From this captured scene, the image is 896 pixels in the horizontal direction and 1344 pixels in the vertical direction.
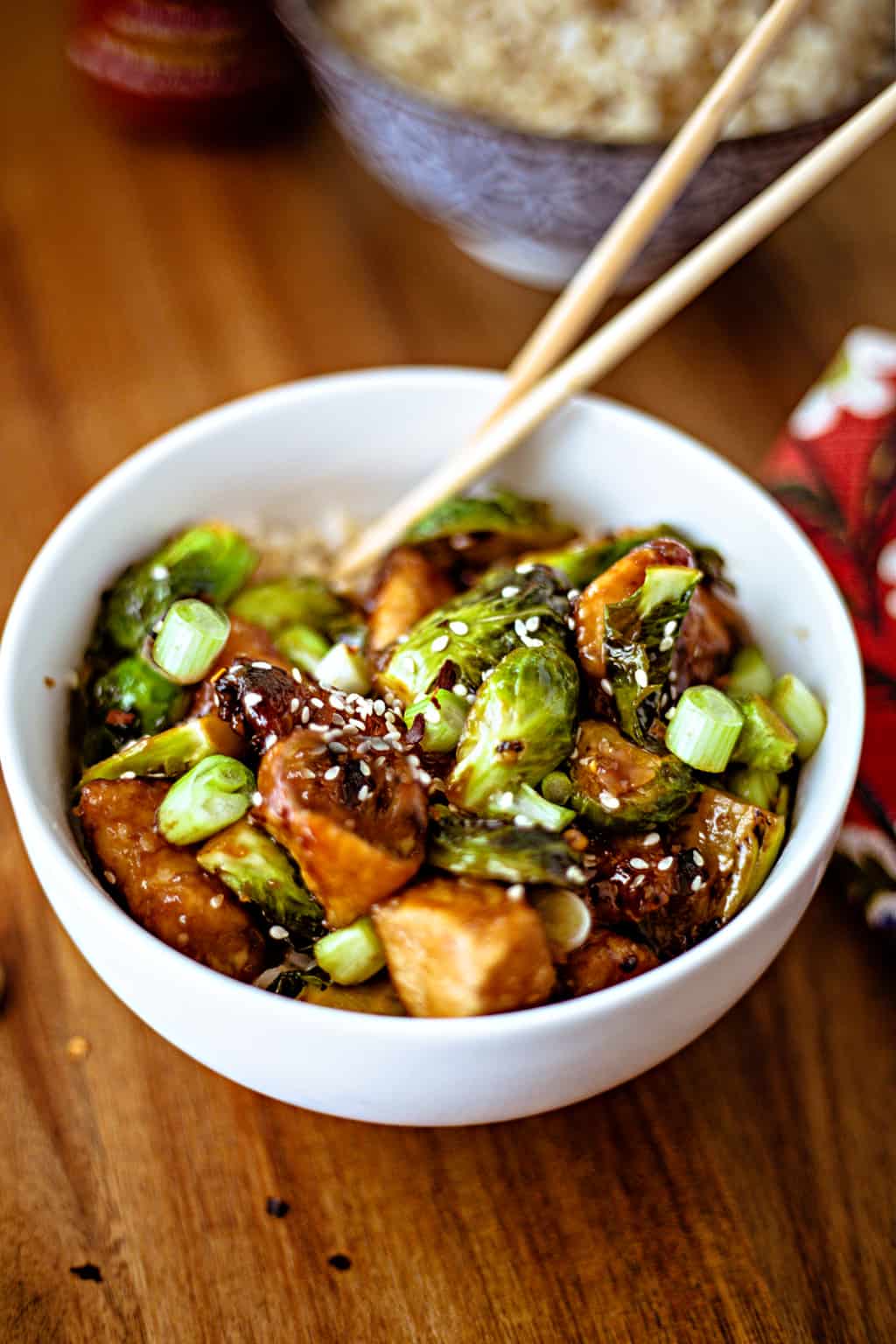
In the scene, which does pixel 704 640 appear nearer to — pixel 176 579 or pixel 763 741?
pixel 763 741

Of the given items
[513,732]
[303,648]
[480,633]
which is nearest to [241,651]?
[303,648]

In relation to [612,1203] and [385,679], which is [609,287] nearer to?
[385,679]

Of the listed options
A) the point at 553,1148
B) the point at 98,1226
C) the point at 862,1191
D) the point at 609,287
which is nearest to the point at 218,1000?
the point at 98,1226

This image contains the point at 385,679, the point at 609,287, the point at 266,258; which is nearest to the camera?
the point at 385,679

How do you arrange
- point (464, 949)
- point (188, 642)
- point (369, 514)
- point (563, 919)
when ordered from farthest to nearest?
point (369, 514), point (188, 642), point (563, 919), point (464, 949)

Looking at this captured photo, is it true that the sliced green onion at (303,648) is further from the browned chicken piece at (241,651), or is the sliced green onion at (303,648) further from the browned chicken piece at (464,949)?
the browned chicken piece at (464,949)

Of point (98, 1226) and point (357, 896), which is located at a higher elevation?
point (357, 896)

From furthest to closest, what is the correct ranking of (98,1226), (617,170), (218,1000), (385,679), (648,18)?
(648,18)
(617,170)
(385,679)
(98,1226)
(218,1000)
